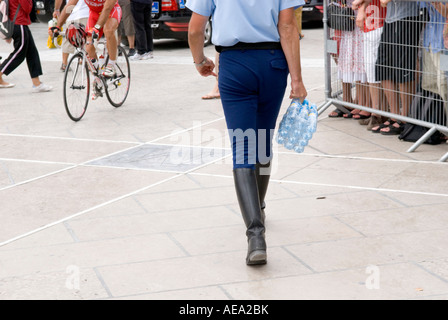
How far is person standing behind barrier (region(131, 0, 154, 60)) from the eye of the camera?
1401 centimetres

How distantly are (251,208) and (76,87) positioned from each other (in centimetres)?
482

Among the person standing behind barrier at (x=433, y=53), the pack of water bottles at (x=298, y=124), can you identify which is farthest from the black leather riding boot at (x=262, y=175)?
the person standing behind barrier at (x=433, y=53)

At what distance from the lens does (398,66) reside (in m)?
7.49

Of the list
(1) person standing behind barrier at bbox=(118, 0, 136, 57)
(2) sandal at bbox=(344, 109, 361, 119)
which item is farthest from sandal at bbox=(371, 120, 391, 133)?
(1) person standing behind barrier at bbox=(118, 0, 136, 57)

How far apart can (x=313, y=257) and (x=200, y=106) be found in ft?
16.7

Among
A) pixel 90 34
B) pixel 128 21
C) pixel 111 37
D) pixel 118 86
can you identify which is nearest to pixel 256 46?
→ pixel 90 34

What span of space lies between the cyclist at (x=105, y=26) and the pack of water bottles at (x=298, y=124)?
4743 mm

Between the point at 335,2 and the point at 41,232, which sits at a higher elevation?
the point at 335,2

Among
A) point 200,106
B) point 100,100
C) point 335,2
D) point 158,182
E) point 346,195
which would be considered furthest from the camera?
point 100,100

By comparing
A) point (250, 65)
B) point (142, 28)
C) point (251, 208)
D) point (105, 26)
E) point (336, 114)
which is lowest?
point (336, 114)

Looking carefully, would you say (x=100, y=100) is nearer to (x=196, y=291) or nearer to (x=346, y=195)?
(x=346, y=195)

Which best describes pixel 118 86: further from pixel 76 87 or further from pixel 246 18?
pixel 246 18

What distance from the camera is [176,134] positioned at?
8.02 metres
